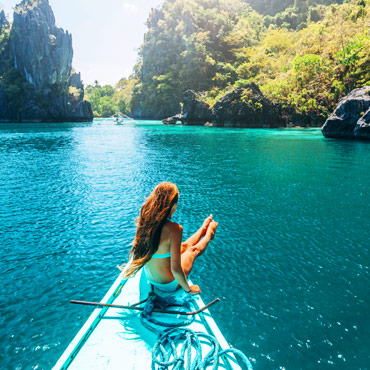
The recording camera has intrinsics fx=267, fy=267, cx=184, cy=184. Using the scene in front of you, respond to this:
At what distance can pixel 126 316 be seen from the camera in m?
3.95

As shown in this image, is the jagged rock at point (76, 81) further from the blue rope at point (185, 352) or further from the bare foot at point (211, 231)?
the blue rope at point (185, 352)

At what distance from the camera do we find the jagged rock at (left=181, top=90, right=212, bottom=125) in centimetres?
6231

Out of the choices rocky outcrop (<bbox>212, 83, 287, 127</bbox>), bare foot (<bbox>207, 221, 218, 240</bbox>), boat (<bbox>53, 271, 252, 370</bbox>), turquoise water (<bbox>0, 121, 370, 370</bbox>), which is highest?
rocky outcrop (<bbox>212, 83, 287, 127</bbox>)

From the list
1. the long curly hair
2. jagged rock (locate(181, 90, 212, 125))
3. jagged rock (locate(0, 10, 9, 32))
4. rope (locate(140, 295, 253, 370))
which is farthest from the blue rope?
jagged rock (locate(0, 10, 9, 32))

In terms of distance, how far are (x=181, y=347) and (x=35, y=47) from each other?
98867 millimetres

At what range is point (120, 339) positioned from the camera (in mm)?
3518

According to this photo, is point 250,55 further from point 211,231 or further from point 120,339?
point 120,339

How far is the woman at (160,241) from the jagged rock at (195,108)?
60029mm

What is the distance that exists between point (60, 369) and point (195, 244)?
125 inches

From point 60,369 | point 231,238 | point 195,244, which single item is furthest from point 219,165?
point 60,369

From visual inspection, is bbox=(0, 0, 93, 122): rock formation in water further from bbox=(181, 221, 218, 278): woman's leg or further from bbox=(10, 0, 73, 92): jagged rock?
bbox=(181, 221, 218, 278): woman's leg

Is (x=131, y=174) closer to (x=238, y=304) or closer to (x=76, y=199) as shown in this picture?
(x=76, y=199)

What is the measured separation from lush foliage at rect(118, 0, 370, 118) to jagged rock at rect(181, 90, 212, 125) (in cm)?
463

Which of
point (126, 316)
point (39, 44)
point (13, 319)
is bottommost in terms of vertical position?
point (13, 319)
